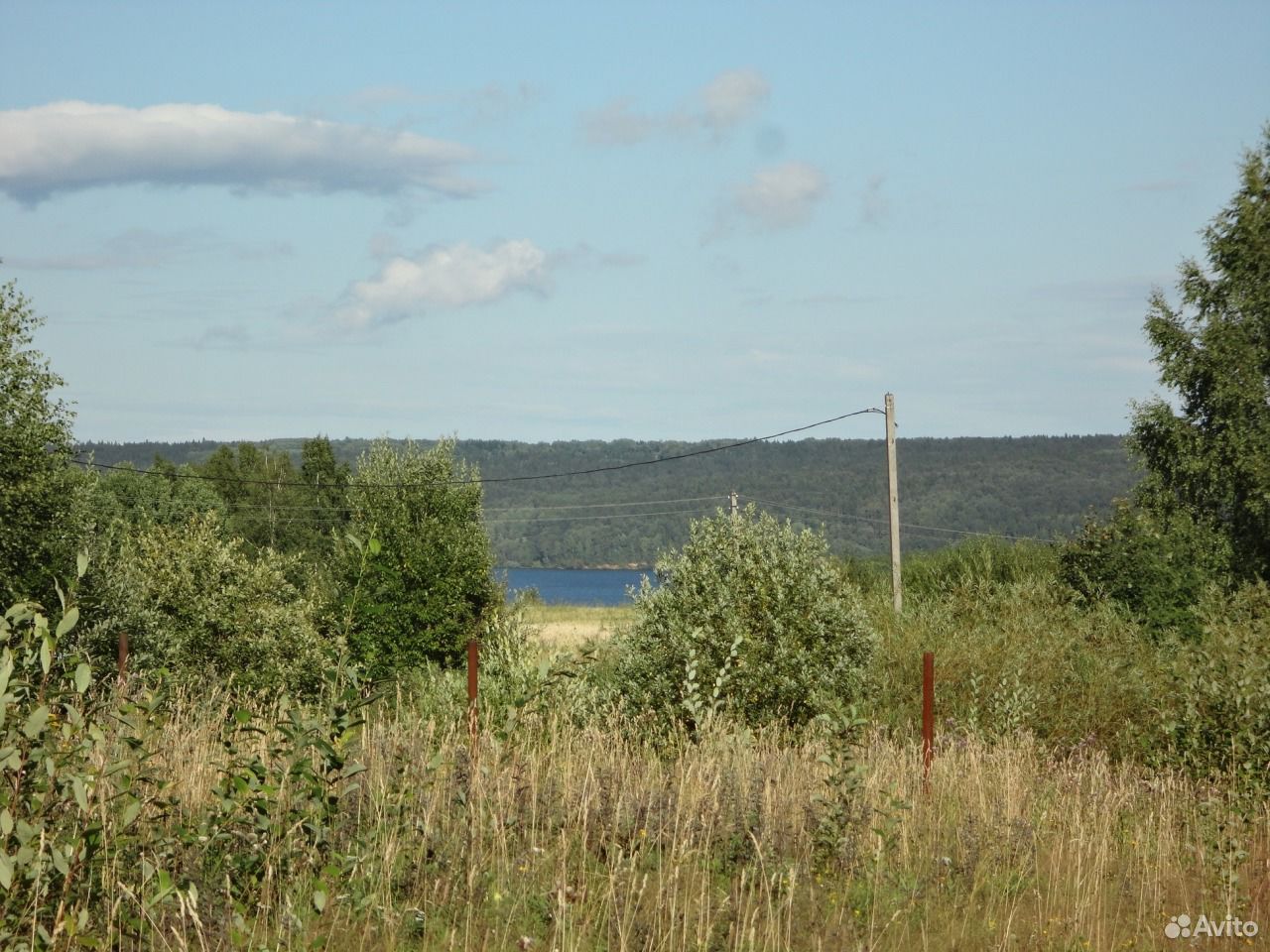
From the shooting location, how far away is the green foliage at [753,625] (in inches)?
575

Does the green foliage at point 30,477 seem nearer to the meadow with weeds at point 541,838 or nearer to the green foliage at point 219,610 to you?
the green foliage at point 219,610

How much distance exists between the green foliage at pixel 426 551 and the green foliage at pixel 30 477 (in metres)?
12.8

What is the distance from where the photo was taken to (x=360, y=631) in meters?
39.0

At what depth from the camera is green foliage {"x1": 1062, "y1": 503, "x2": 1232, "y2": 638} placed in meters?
26.5

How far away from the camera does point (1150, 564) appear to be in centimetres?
Answer: 2733

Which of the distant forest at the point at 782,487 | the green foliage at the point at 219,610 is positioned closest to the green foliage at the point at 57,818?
the green foliage at the point at 219,610

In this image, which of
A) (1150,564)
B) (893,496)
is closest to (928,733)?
(1150,564)

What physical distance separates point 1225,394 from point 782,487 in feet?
363

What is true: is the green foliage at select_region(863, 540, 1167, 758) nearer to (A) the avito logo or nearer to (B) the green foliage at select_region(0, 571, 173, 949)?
(A) the avito logo

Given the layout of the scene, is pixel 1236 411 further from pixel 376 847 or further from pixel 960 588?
pixel 376 847

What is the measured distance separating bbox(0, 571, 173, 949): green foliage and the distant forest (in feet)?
339

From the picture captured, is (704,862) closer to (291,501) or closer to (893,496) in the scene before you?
(893,496)

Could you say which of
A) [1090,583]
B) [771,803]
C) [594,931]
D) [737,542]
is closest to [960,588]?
[1090,583]

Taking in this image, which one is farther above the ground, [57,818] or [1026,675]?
[57,818]
